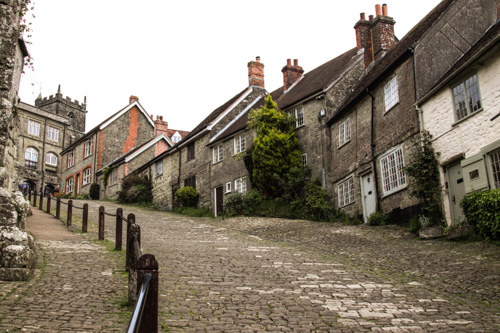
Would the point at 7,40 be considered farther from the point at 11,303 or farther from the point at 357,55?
the point at 357,55

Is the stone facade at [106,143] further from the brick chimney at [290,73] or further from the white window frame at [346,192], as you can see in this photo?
the white window frame at [346,192]

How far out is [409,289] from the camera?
8.26 metres

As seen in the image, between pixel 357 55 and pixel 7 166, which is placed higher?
pixel 357 55

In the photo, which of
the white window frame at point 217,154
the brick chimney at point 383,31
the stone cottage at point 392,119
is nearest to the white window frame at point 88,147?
the white window frame at point 217,154

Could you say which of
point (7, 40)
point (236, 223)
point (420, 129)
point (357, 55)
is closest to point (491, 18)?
point (420, 129)

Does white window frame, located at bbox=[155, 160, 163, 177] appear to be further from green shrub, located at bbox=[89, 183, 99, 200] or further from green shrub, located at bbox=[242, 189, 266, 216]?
green shrub, located at bbox=[242, 189, 266, 216]

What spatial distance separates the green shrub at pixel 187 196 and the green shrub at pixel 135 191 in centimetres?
547

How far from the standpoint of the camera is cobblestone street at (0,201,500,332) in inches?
249

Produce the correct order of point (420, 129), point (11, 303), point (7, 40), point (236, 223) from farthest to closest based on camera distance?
point (236, 223)
point (420, 129)
point (7, 40)
point (11, 303)

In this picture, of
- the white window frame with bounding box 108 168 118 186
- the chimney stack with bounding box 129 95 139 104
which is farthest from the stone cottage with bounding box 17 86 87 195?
the white window frame with bounding box 108 168 118 186

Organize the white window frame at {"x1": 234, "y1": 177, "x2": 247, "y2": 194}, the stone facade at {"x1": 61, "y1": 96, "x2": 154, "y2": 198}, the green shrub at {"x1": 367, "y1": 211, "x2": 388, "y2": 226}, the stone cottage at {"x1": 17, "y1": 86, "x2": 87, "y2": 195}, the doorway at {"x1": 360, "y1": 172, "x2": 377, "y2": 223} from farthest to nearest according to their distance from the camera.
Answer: the stone cottage at {"x1": 17, "y1": 86, "x2": 87, "y2": 195} < the stone facade at {"x1": 61, "y1": 96, "x2": 154, "y2": 198} < the white window frame at {"x1": 234, "y1": 177, "x2": 247, "y2": 194} < the doorway at {"x1": 360, "y1": 172, "x2": 377, "y2": 223} < the green shrub at {"x1": 367, "y1": 211, "x2": 388, "y2": 226}

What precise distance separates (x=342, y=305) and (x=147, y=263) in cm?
366

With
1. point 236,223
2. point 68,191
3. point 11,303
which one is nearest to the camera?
point 11,303

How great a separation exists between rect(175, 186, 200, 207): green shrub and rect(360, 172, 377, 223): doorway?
1346 centimetres
